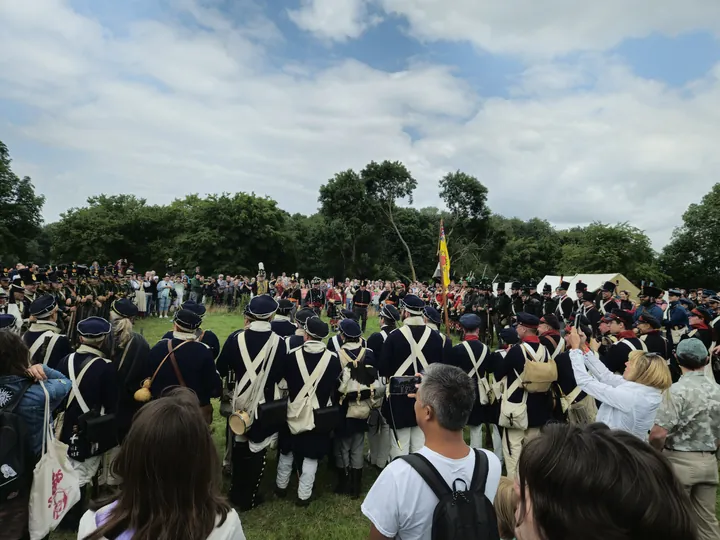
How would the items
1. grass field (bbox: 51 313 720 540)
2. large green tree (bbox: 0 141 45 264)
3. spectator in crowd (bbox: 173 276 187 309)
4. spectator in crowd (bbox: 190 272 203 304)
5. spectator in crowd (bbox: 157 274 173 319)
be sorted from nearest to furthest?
grass field (bbox: 51 313 720 540) → spectator in crowd (bbox: 157 274 173 319) → spectator in crowd (bbox: 173 276 187 309) → spectator in crowd (bbox: 190 272 203 304) → large green tree (bbox: 0 141 45 264)

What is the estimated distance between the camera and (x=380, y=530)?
6.75 feet

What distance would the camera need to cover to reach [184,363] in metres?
4.65

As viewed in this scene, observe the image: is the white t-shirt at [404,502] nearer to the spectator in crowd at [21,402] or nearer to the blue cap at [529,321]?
the spectator in crowd at [21,402]

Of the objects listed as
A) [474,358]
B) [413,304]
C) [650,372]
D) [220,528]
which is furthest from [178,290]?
[220,528]

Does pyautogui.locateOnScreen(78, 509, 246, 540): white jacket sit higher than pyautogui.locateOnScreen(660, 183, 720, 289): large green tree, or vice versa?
pyautogui.locateOnScreen(660, 183, 720, 289): large green tree

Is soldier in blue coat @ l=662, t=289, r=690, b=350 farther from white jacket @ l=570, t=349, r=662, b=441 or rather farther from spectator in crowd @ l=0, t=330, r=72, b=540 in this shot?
spectator in crowd @ l=0, t=330, r=72, b=540

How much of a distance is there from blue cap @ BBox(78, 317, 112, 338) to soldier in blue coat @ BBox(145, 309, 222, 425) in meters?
0.59

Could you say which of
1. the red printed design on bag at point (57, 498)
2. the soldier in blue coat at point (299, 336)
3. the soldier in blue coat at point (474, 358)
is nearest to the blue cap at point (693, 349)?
the soldier in blue coat at point (474, 358)

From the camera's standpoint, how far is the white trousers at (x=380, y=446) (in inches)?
237

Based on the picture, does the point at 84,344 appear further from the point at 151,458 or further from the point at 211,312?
the point at 211,312

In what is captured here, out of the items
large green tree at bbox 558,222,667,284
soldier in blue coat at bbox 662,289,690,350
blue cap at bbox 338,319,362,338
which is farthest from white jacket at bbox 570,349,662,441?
large green tree at bbox 558,222,667,284

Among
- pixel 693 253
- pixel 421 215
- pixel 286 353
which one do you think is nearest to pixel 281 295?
pixel 286 353

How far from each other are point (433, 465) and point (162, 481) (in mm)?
1206

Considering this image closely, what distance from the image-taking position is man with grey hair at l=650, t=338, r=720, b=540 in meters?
3.56
